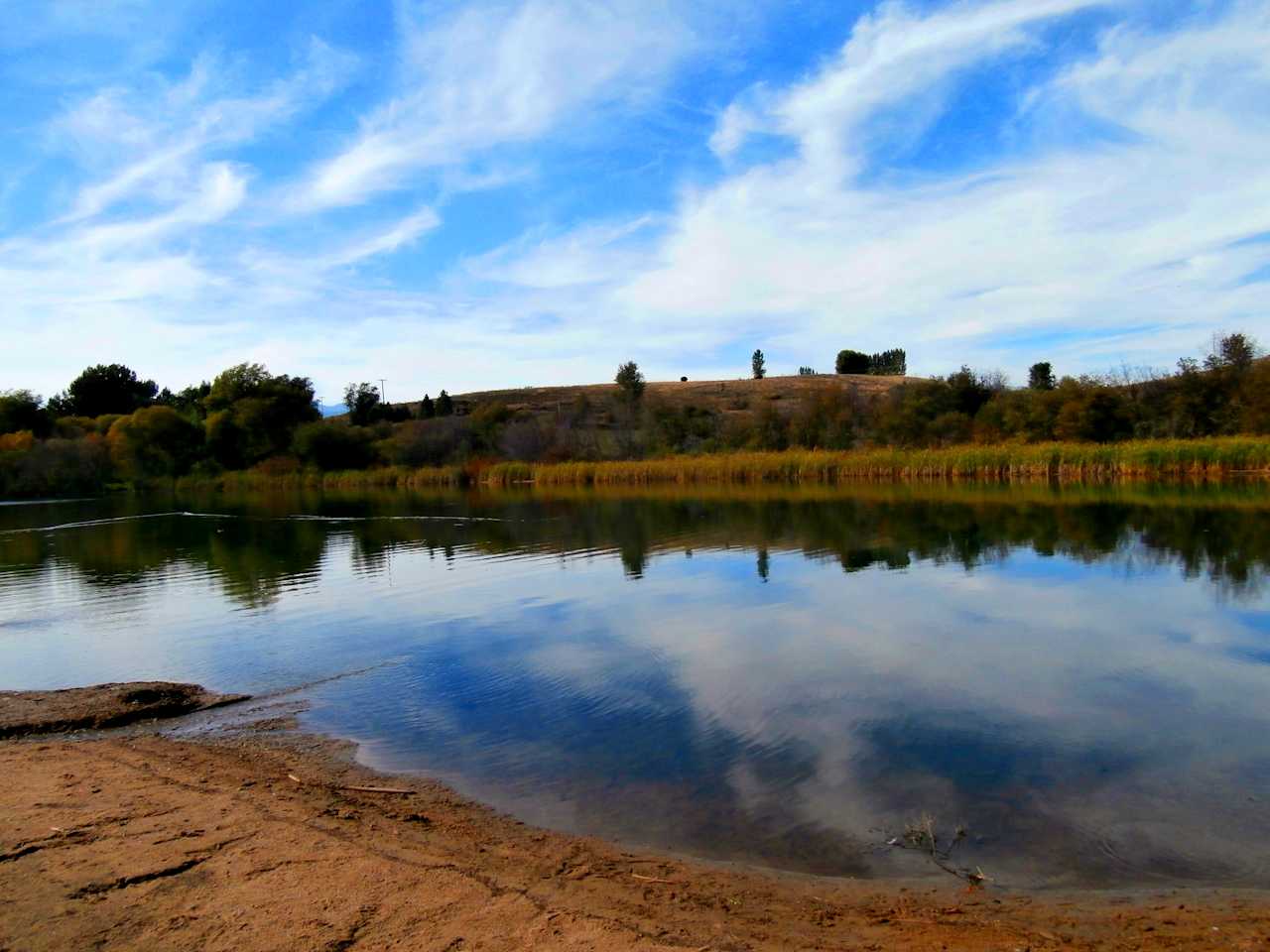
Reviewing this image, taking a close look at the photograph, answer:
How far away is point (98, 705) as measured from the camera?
8711 millimetres

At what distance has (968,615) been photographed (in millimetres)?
12109

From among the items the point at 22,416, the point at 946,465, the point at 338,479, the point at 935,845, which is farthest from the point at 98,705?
the point at 22,416

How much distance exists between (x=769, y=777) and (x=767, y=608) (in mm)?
6669

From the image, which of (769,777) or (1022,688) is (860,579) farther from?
(769,777)

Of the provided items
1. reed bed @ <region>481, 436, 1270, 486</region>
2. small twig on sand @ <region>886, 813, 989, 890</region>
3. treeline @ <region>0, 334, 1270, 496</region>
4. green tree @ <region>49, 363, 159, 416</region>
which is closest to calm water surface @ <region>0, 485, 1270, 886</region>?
small twig on sand @ <region>886, 813, 989, 890</region>

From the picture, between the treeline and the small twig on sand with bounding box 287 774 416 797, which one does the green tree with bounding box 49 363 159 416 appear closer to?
the treeline

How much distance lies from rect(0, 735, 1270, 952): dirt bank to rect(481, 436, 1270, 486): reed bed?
123ft

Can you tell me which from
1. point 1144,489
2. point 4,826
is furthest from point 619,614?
point 1144,489

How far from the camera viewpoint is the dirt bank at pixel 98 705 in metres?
8.14

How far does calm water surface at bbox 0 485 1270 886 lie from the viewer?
5855mm

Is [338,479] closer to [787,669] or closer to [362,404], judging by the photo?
[362,404]

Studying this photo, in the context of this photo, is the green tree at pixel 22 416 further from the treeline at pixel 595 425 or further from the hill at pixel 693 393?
the hill at pixel 693 393

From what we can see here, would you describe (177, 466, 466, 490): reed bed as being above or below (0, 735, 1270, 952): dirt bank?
above

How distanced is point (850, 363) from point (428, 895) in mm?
113347
